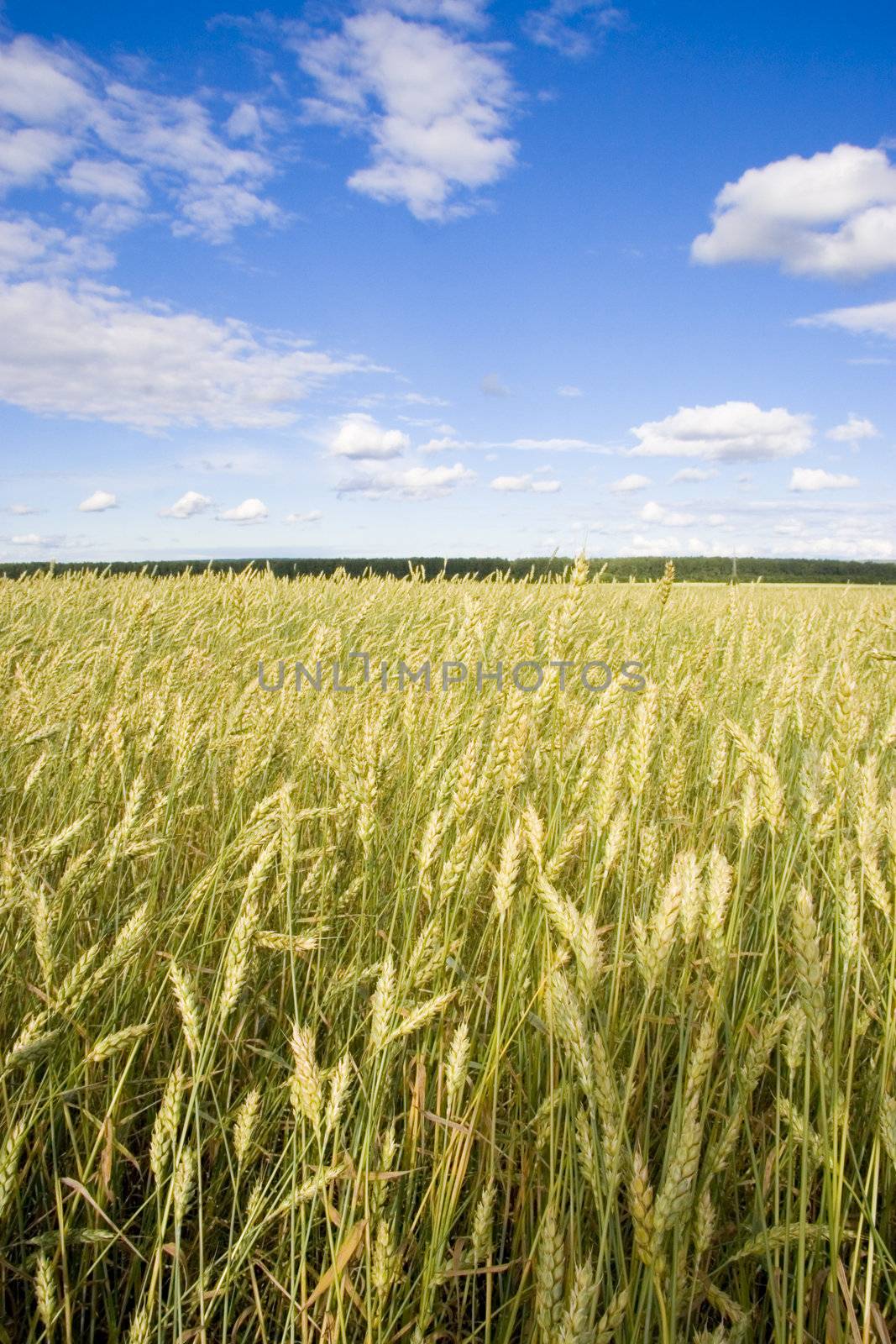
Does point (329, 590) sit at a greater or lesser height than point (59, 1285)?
greater

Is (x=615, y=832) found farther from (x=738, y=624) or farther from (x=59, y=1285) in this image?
(x=738, y=624)

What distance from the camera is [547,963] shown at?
4.50 feet

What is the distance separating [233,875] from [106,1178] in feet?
3.17

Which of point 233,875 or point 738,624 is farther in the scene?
point 738,624

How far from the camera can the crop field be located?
3.36ft

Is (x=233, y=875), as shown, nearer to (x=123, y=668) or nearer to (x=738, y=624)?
(x=123, y=668)

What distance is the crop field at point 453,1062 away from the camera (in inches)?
40.4

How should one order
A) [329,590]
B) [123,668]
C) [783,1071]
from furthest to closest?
[329,590] → [123,668] → [783,1071]

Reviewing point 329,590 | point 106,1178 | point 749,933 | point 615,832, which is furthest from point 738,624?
point 329,590

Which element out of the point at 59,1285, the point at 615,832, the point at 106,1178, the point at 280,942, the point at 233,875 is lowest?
the point at 59,1285

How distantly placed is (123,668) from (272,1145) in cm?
169

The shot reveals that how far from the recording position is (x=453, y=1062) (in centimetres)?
114

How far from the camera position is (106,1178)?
4.20 ft

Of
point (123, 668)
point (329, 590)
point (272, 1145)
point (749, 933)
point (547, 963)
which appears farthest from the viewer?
point (329, 590)
